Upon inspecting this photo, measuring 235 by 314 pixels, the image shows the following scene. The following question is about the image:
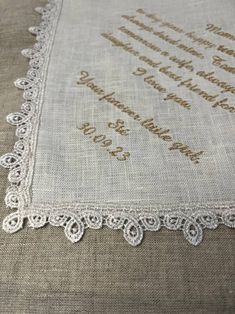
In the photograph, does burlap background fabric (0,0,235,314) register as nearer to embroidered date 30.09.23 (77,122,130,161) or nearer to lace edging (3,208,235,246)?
lace edging (3,208,235,246)

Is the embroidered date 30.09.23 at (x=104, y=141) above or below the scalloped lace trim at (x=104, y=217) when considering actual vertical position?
above

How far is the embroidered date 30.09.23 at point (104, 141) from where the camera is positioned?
1.74ft

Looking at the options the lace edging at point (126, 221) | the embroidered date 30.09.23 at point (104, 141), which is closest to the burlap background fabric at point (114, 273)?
the lace edging at point (126, 221)

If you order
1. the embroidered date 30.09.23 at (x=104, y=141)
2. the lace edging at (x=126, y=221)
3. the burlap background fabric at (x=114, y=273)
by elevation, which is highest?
the embroidered date 30.09.23 at (x=104, y=141)

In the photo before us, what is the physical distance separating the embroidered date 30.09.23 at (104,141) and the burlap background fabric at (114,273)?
4.6 inches

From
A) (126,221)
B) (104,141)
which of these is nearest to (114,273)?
(126,221)

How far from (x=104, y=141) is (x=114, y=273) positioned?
0.65ft

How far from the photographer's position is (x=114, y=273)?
445 mm

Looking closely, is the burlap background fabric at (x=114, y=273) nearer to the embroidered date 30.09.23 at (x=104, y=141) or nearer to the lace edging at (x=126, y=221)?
the lace edging at (x=126, y=221)

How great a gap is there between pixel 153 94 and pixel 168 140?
0.34 feet

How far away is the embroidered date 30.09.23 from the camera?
20.9 inches

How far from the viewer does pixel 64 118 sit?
0.58m

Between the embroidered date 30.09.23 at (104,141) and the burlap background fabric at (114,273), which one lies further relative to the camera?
the embroidered date 30.09.23 at (104,141)

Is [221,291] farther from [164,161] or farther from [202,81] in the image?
[202,81]
